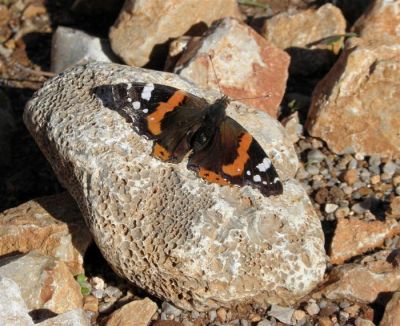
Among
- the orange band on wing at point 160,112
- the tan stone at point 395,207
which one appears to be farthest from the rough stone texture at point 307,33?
the orange band on wing at point 160,112

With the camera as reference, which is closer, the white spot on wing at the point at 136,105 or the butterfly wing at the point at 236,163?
the butterfly wing at the point at 236,163

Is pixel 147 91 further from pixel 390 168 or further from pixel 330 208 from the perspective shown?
pixel 390 168

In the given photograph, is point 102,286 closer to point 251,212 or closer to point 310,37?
point 251,212

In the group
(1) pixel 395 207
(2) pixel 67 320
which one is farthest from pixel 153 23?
(2) pixel 67 320

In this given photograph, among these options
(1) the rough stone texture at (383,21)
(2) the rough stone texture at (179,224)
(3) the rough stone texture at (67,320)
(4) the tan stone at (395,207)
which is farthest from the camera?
(1) the rough stone texture at (383,21)

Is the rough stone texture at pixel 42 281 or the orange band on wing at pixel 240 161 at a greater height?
the orange band on wing at pixel 240 161

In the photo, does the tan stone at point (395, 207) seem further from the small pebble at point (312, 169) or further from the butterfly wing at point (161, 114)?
the butterfly wing at point (161, 114)
